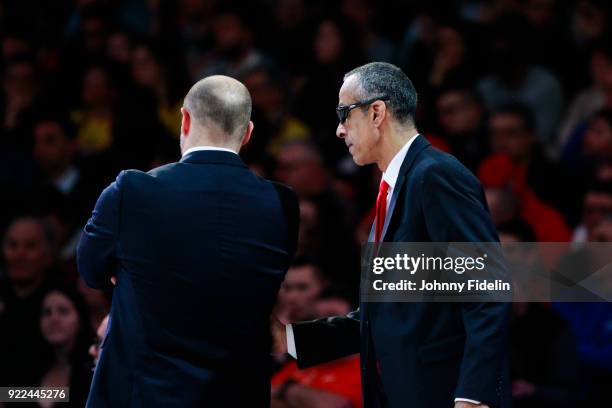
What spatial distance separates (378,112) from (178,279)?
70 cm

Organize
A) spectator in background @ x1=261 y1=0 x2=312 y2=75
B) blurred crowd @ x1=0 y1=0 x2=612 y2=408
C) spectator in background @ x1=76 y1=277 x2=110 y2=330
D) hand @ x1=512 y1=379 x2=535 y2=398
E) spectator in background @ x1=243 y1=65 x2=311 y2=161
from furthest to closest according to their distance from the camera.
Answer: spectator in background @ x1=261 y1=0 x2=312 y2=75
spectator in background @ x1=243 y1=65 x2=311 y2=161
spectator in background @ x1=76 y1=277 x2=110 y2=330
blurred crowd @ x1=0 y1=0 x2=612 y2=408
hand @ x1=512 y1=379 x2=535 y2=398

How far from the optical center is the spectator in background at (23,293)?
472cm

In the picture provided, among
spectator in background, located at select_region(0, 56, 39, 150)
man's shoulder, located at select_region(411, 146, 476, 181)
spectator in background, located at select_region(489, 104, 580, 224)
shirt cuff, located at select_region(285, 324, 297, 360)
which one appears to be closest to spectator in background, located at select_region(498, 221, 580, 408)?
spectator in background, located at select_region(489, 104, 580, 224)

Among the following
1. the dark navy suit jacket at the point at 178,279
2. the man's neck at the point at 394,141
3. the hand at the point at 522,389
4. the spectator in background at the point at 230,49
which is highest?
the spectator in background at the point at 230,49

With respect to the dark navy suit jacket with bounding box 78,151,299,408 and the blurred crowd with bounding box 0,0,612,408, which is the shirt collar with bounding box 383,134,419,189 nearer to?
the dark navy suit jacket with bounding box 78,151,299,408

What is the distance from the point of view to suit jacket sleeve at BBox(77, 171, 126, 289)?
2.82m

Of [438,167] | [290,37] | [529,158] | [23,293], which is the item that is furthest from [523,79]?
[438,167]

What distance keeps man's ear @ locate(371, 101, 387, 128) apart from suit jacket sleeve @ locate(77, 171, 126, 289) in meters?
0.69

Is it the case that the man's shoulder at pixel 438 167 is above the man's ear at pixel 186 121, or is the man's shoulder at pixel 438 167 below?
below

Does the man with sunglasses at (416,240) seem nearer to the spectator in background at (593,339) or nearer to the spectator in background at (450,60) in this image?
the spectator in background at (593,339)

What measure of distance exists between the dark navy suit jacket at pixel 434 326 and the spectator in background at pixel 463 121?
3.56 meters

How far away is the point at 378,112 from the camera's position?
306 centimetres

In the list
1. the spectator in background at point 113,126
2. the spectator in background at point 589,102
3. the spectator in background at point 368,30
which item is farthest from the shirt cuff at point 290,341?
the spectator in background at point 368,30

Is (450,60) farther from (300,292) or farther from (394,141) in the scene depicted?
(394,141)
